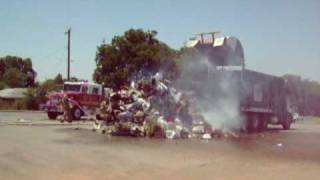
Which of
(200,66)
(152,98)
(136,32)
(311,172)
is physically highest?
(136,32)

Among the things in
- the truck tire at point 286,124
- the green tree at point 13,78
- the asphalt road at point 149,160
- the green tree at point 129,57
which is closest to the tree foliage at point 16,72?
the green tree at point 13,78

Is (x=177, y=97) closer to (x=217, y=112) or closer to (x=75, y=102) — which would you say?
(x=217, y=112)

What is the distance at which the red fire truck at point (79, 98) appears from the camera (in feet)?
119

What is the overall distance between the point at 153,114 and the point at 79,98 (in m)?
14.5

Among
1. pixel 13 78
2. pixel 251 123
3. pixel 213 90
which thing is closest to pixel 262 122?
pixel 251 123

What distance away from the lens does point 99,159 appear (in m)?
13.6

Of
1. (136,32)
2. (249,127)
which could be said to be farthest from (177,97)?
(136,32)

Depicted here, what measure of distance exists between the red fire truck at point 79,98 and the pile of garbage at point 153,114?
1084 cm

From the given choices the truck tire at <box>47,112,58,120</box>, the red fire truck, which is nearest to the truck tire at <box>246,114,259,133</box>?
the red fire truck

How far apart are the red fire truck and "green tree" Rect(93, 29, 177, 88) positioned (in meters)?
15.7

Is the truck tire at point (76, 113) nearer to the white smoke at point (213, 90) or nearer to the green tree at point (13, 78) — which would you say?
the white smoke at point (213, 90)

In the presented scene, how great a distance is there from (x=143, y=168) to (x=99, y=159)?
1826 mm

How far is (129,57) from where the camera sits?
56.5 meters

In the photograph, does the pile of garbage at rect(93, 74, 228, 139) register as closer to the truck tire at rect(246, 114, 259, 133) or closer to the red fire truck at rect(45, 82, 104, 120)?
the truck tire at rect(246, 114, 259, 133)
